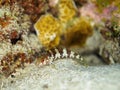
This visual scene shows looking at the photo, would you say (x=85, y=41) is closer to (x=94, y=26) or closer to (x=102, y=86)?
(x=94, y=26)

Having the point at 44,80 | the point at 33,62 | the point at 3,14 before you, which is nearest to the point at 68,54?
the point at 33,62

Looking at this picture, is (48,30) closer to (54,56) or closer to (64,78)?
(54,56)

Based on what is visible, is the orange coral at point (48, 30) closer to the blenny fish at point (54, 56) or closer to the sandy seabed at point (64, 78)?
the blenny fish at point (54, 56)

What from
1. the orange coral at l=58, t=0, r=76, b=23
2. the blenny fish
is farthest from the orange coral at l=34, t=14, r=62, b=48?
the blenny fish

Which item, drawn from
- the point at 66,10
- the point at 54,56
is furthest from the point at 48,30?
the point at 54,56

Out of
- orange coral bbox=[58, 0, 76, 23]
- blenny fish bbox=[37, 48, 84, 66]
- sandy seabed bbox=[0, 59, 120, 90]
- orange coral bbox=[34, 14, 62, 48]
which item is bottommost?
sandy seabed bbox=[0, 59, 120, 90]

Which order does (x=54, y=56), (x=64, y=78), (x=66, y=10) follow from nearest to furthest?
(x=64, y=78) → (x=54, y=56) → (x=66, y=10)

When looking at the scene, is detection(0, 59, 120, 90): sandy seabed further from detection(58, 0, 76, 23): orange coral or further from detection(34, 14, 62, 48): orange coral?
detection(58, 0, 76, 23): orange coral

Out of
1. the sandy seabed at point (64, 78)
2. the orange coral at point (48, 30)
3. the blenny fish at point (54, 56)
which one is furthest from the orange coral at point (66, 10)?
the sandy seabed at point (64, 78)

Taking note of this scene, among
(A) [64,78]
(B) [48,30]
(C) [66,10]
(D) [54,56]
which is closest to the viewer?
(A) [64,78]

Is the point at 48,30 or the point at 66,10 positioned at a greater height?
the point at 66,10

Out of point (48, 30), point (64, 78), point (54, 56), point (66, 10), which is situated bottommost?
point (64, 78)
